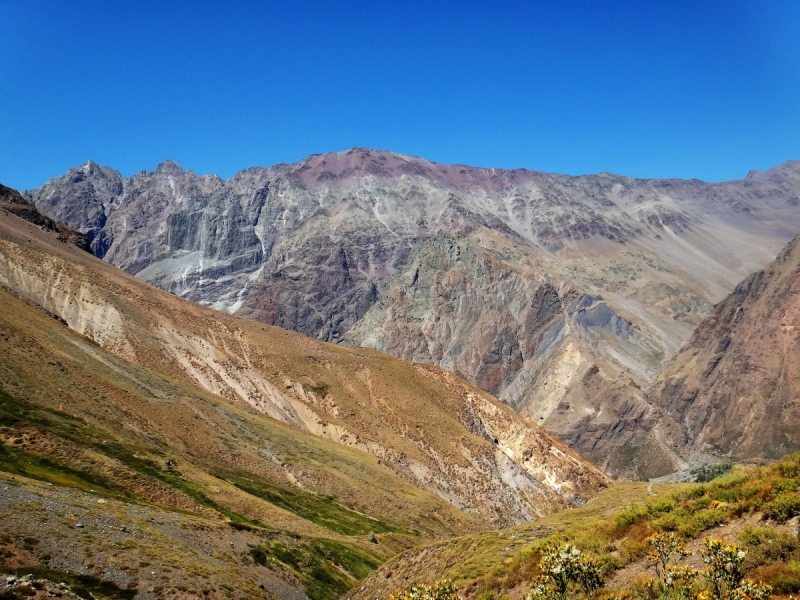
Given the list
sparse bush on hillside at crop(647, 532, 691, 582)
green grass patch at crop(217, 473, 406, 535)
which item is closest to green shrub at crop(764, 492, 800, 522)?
sparse bush on hillside at crop(647, 532, 691, 582)

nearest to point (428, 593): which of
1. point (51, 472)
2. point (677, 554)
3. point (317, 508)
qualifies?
point (677, 554)

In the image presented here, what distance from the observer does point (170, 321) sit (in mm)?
106500

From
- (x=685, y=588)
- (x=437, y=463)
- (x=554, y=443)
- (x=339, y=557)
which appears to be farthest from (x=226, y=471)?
(x=554, y=443)

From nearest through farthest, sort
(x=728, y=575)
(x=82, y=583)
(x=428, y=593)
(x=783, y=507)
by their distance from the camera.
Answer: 1. (x=728, y=575)
2. (x=428, y=593)
3. (x=783, y=507)
4. (x=82, y=583)

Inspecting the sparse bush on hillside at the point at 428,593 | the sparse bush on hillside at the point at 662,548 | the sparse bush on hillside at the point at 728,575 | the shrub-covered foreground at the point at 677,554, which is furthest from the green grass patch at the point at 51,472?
the sparse bush on hillside at the point at 728,575

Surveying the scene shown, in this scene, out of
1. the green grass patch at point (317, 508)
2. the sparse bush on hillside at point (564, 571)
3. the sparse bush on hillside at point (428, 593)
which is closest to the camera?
the sparse bush on hillside at point (564, 571)

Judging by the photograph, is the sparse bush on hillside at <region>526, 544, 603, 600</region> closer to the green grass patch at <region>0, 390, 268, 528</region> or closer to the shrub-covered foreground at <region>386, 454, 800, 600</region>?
the shrub-covered foreground at <region>386, 454, 800, 600</region>

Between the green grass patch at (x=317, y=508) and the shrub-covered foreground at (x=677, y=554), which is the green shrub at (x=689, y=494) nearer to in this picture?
the shrub-covered foreground at (x=677, y=554)

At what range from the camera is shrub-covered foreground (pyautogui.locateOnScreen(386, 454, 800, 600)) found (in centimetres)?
1222

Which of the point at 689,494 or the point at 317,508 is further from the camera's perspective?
the point at 317,508

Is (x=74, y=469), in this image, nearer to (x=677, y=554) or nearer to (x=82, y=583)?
(x=82, y=583)

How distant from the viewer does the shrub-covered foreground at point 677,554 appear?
Result: 12.2 m

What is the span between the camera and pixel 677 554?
1742 centimetres

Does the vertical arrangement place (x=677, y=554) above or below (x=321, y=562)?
above
